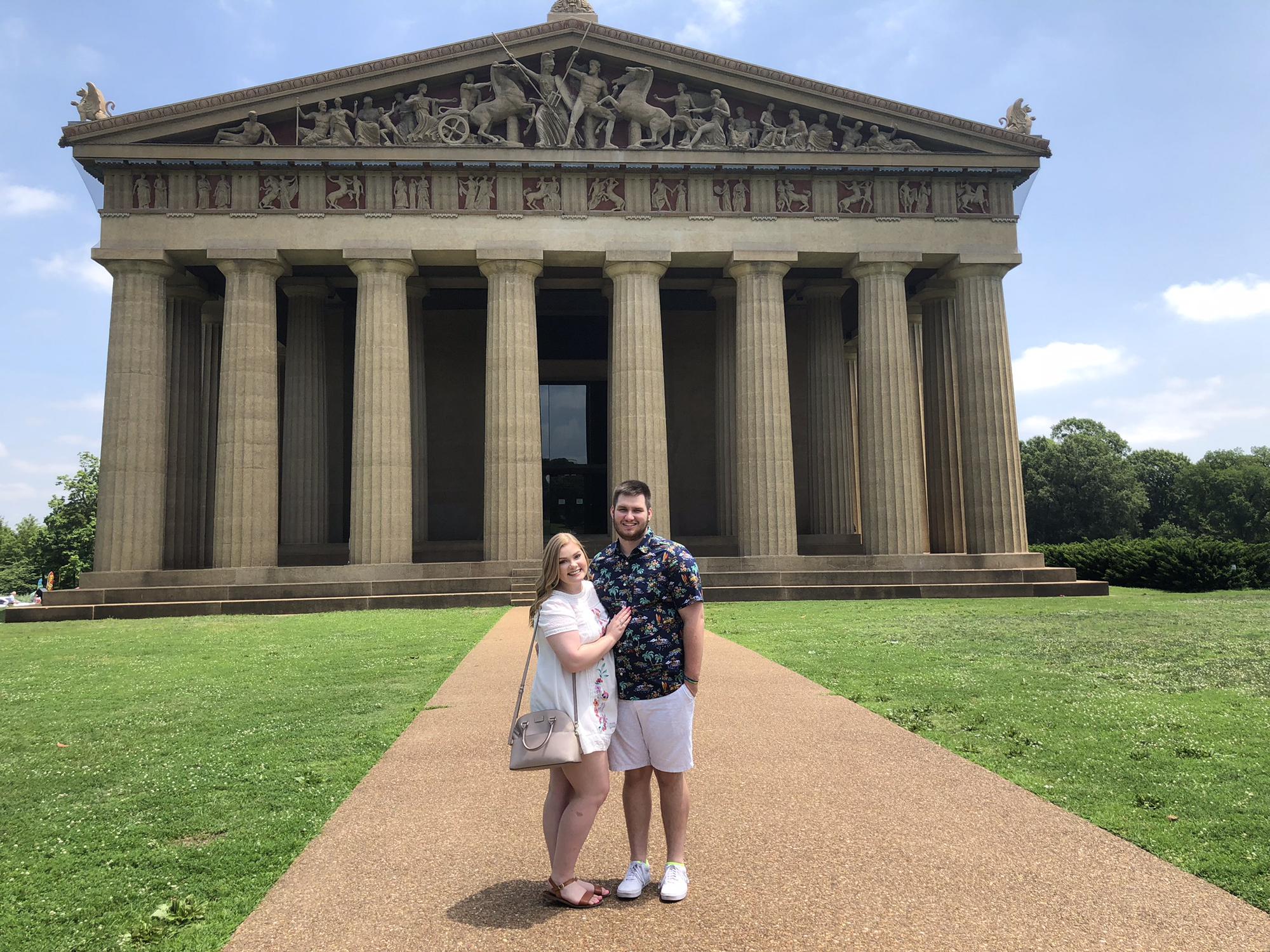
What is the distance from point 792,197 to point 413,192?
13791 millimetres

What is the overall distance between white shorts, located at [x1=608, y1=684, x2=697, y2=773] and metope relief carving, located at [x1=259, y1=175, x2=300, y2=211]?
99.9ft

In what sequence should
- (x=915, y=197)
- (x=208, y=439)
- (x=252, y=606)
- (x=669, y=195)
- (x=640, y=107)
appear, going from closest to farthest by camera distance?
1. (x=252, y=606)
2. (x=640, y=107)
3. (x=669, y=195)
4. (x=915, y=197)
5. (x=208, y=439)

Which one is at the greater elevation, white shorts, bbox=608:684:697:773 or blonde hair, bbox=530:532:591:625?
blonde hair, bbox=530:532:591:625

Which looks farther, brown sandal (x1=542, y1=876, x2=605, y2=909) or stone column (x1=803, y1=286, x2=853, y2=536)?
stone column (x1=803, y1=286, x2=853, y2=536)

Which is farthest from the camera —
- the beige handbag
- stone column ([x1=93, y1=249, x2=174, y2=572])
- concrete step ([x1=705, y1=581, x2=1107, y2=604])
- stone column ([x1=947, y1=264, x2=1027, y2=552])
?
stone column ([x1=947, y1=264, x2=1027, y2=552])

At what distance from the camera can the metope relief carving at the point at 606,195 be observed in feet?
104

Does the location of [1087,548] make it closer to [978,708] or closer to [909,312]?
[909,312]

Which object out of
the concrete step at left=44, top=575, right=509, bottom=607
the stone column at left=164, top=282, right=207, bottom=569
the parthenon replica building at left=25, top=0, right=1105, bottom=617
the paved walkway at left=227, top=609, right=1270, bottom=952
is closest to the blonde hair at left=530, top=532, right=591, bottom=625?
the paved walkway at left=227, top=609, right=1270, bottom=952

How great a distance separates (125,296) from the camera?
30.2m

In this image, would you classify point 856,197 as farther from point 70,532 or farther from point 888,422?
point 70,532

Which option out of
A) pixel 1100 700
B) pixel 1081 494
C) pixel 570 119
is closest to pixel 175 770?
pixel 1100 700

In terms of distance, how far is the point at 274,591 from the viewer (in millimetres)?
27781

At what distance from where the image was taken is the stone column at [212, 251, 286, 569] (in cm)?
2952

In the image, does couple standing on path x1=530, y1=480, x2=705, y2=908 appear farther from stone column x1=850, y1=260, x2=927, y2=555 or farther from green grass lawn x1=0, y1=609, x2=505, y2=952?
stone column x1=850, y1=260, x2=927, y2=555
